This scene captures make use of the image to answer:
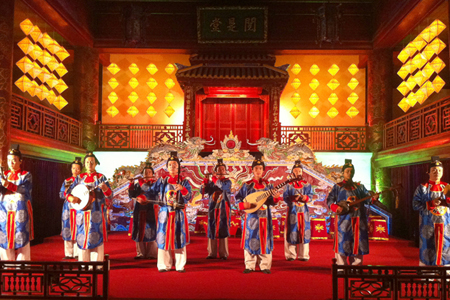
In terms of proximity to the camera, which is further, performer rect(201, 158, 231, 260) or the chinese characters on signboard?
the chinese characters on signboard

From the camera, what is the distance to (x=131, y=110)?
1178cm

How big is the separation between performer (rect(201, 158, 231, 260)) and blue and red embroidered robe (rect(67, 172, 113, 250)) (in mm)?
1528

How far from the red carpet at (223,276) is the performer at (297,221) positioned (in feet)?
0.61

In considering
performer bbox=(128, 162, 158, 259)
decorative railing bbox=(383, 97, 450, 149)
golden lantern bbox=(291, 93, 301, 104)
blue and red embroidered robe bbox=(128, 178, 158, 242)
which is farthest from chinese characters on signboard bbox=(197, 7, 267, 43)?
blue and red embroidered robe bbox=(128, 178, 158, 242)

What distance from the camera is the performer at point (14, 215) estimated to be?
14.5ft

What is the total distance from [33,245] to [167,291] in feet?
14.7

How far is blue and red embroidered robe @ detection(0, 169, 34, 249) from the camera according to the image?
14.5 ft

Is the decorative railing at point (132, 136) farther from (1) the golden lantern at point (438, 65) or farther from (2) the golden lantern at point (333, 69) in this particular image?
(1) the golden lantern at point (438, 65)

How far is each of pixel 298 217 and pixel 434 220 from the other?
198 cm

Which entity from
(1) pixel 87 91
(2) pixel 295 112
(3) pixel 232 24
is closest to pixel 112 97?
(1) pixel 87 91

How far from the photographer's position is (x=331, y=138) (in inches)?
426

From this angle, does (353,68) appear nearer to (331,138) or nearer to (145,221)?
(331,138)

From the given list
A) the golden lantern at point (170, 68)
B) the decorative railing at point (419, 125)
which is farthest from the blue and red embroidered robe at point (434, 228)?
the golden lantern at point (170, 68)

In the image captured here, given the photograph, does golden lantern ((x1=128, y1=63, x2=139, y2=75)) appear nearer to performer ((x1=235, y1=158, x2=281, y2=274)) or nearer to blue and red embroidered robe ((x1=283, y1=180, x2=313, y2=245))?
blue and red embroidered robe ((x1=283, y1=180, x2=313, y2=245))
